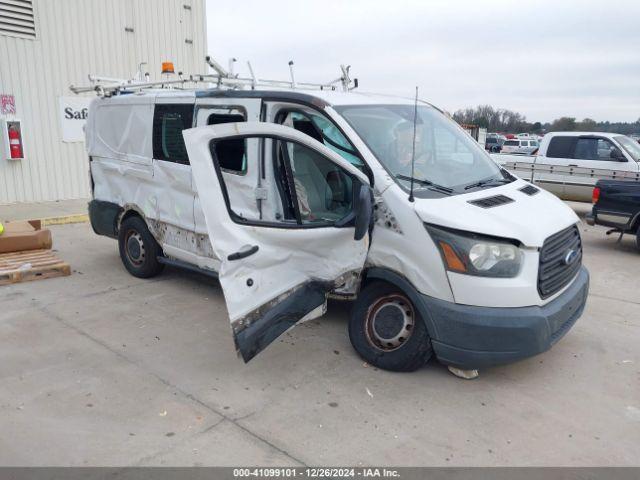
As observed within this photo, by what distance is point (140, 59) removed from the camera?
1241cm

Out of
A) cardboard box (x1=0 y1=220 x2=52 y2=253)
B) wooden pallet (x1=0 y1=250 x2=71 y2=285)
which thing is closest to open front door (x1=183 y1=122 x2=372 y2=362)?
wooden pallet (x1=0 y1=250 x2=71 y2=285)

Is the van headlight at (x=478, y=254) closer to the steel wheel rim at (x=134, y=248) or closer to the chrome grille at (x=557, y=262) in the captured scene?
the chrome grille at (x=557, y=262)

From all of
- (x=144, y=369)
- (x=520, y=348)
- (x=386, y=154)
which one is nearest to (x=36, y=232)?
(x=144, y=369)

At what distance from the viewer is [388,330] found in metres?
4.11

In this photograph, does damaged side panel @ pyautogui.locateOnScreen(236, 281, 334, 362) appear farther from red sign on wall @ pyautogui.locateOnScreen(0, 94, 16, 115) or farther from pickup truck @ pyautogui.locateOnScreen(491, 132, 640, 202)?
red sign on wall @ pyautogui.locateOnScreen(0, 94, 16, 115)

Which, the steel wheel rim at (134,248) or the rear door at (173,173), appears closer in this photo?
the rear door at (173,173)

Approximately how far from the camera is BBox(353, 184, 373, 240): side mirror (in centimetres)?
366

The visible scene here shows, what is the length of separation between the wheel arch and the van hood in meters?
0.50

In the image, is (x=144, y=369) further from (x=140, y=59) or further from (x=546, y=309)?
(x=140, y=59)

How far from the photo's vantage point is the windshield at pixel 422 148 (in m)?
4.22

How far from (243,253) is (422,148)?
6.08ft

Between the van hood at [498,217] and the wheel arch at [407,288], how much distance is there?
0.50m

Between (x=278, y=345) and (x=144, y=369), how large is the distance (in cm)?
112

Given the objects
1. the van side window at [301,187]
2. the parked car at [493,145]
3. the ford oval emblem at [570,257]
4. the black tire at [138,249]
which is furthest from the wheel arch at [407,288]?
the parked car at [493,145]
